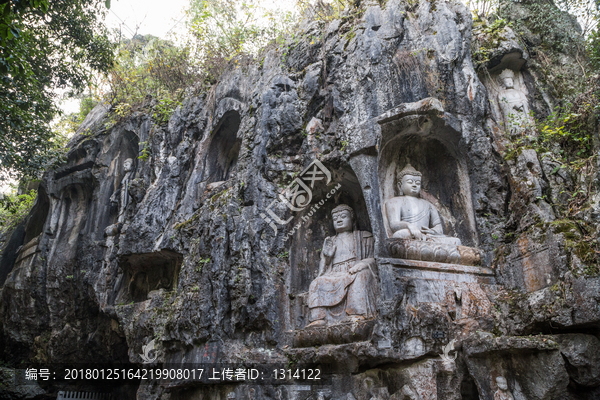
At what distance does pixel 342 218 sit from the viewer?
27.0 ft

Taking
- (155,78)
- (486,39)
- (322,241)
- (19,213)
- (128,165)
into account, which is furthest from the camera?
(19,213)

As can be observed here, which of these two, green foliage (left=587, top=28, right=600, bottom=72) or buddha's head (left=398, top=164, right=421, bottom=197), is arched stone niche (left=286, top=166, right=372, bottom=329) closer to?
buddha's head (left=398, top=164, right=421, bottom=197)

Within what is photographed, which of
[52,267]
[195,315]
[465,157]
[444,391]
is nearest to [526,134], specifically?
[465,157]

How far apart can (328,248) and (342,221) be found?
564mm

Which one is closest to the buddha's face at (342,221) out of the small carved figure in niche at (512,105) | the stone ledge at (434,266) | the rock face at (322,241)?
the rock face at (322,241)

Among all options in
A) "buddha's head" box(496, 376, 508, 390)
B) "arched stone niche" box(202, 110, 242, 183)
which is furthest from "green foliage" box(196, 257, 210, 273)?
"buddha's head" box(496, 376, 508, 390)

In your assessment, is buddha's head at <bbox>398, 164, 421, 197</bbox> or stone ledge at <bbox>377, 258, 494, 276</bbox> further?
buddha's head at <bbox>398, 164, 421, 197</bbox>

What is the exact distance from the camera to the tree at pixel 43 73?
8.99 m

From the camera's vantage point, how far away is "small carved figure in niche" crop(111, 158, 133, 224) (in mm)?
12117

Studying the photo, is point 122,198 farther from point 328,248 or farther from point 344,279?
point 344,279

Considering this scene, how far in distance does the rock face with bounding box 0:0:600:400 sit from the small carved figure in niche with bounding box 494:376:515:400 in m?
0.05

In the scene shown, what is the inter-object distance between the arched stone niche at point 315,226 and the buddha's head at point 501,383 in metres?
3.27

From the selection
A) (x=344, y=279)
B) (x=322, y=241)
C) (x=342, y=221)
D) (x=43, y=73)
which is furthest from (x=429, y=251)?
(x=43, y=73)

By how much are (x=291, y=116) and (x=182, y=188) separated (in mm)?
3750
